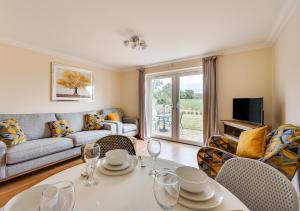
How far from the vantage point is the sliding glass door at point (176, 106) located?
376cm

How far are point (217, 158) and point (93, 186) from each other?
1.35 metres

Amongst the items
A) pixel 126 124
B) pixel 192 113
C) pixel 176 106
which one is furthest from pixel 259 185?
pixel 126 124

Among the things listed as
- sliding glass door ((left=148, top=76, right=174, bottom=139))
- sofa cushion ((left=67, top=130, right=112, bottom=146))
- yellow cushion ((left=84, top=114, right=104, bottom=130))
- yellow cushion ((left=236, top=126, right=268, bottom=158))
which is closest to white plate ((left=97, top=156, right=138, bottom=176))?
yellow cushion ((left=236, top=126, right=268, bottom=158))

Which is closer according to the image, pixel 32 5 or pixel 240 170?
pixel 240 170

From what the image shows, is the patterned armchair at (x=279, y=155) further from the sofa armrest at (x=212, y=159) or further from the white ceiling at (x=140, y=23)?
the white ceiling at (x=140, y=23)

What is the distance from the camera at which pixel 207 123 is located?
3.33 meters

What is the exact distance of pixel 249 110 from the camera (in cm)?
269

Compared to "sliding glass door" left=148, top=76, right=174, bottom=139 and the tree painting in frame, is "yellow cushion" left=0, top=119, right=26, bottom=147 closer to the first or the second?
the tree painting in frame

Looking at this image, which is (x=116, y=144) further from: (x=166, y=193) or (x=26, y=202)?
A: (x=166, y=193)

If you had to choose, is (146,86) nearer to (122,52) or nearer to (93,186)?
(122,52)

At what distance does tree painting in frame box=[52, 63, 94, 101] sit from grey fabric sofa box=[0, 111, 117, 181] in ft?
1.68

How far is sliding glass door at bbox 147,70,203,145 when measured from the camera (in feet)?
12.3

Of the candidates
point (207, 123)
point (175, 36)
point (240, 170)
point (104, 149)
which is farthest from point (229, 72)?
point (104, 149)

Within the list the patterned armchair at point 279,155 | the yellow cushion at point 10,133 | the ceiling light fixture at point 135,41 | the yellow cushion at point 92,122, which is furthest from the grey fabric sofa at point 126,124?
the patterned armchair at point 279,155
